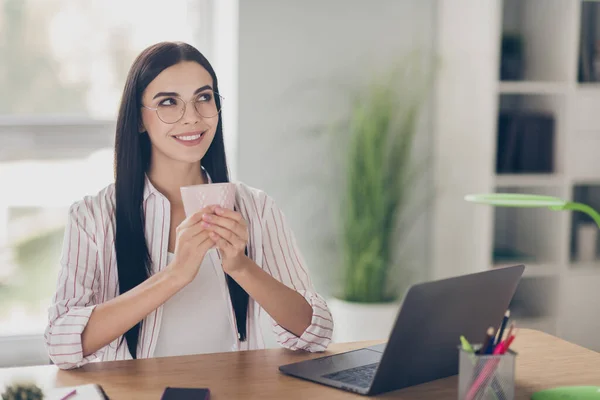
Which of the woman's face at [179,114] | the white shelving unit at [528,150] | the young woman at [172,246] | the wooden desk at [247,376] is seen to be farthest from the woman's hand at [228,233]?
the white shelving unit at [528,150]

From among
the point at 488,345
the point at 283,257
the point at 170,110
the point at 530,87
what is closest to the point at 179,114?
the point at 170,110

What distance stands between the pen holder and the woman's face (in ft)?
2.97

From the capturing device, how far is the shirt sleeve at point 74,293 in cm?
158

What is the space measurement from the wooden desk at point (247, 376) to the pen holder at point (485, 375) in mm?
138

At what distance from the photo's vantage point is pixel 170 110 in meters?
1.89

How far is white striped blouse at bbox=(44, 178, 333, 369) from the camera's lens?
65.5 inches

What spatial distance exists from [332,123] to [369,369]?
2141 mm

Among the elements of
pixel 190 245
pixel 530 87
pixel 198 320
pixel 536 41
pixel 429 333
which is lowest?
pixel 198 320

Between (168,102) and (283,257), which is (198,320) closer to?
(283,257)

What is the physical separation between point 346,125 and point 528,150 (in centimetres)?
79

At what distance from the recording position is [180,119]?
1881 millimetres

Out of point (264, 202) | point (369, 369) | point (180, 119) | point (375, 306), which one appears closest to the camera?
point (369, 369)

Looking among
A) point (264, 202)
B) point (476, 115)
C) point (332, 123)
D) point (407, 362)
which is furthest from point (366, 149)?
point (407, 362)

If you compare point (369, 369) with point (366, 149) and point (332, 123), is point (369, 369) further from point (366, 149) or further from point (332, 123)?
point (332, 123)
